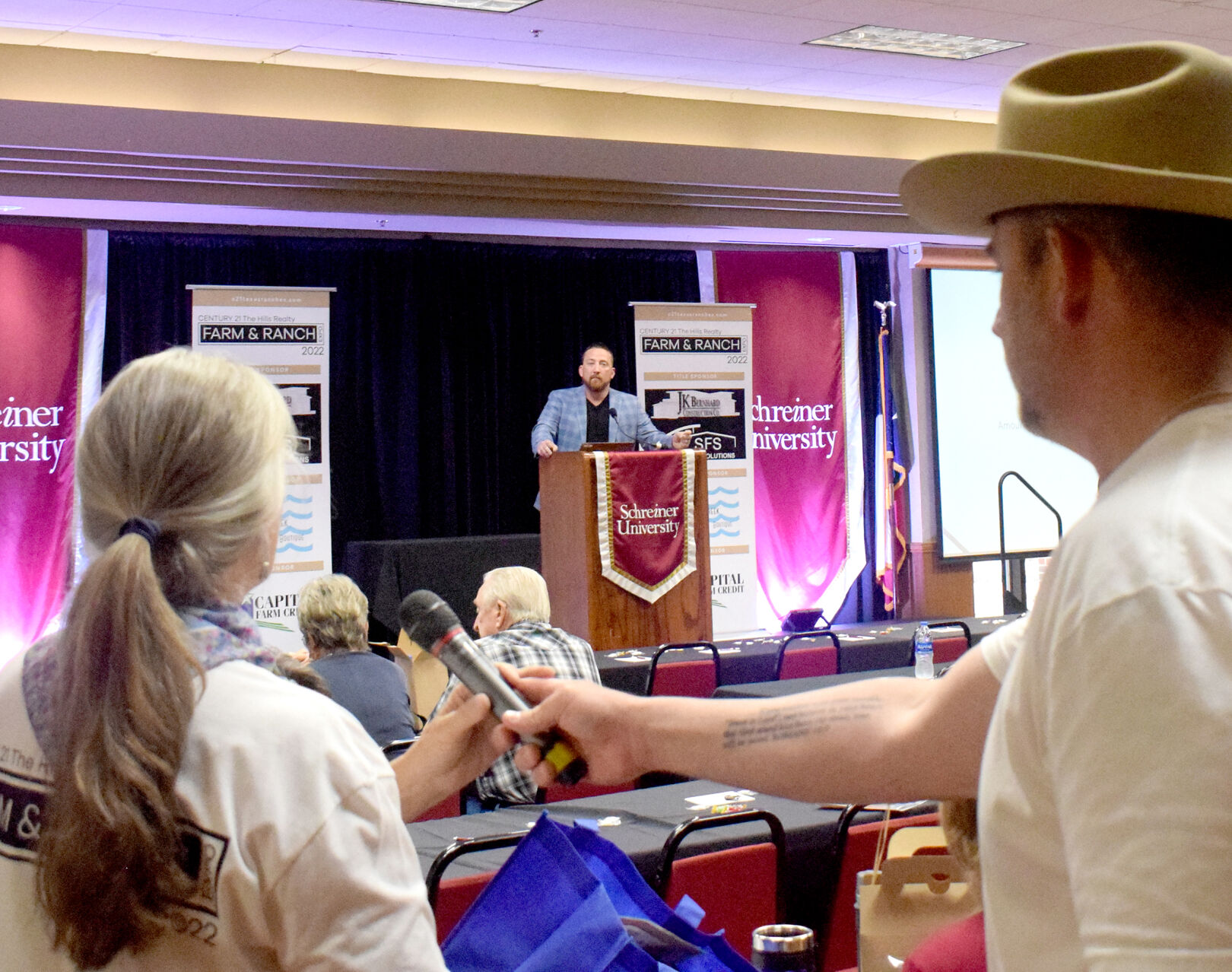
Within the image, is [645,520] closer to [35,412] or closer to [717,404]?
[717,404]

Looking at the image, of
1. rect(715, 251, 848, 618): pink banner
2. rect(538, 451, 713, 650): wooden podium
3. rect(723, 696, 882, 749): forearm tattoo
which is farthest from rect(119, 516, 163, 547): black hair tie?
rect(715, 251, 848, 618): pink banner

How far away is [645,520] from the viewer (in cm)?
792

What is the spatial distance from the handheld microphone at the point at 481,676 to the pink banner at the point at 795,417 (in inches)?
369

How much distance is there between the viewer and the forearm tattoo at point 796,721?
4.84 ft

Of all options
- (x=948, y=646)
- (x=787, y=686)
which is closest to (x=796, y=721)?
(x=787, y=686)

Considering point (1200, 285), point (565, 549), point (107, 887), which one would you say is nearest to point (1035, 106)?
point (1200, 285)

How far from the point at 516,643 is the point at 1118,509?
365 centimetres

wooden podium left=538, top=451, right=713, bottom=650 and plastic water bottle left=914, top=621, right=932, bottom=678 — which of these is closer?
plastic water bottle left=914, top=621, right=932, bottom=678

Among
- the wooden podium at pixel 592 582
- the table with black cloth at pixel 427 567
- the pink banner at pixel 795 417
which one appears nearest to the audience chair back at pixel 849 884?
the wooden podium at pixel 592 582

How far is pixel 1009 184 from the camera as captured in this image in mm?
1034

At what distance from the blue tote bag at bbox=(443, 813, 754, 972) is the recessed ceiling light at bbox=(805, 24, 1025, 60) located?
285 inches

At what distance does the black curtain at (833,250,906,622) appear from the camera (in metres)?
11.7

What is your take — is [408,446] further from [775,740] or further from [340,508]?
[775,740]

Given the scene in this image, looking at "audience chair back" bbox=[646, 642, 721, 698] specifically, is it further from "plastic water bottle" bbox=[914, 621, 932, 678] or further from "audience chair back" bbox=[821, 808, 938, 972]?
"audience chair back" bbox=[821, 808, 938, 972]
